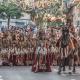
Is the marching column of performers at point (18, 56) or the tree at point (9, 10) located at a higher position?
the tree at point (9, 10)

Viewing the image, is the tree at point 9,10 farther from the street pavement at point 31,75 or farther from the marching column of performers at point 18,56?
the street pavement at point 31,75

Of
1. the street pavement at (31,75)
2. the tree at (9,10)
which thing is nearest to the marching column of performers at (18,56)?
the street pavement at (31,75)

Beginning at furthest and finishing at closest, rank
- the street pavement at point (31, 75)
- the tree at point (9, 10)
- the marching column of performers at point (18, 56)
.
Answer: the tree at point (9, 10) < the marching column of performers at point (18, 56) < the street pavement at point (31, 75)

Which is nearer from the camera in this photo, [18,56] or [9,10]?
[18,56]

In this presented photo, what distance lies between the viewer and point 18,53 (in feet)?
74.0

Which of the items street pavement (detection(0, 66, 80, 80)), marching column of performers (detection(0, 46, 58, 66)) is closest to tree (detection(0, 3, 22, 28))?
marching column of performers (detection(0, 46, 58, 66))

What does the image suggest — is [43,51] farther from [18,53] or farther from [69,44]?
[18,53]

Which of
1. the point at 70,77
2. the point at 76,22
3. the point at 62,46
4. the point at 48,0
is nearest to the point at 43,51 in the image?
the point at 62,46

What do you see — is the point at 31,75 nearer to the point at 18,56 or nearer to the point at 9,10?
the point at 18,56

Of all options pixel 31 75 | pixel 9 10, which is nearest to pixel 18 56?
pixel 31 75

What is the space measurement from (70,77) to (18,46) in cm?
629

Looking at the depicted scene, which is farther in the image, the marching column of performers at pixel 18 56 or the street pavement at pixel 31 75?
the marching column of performers at pixel 18 56

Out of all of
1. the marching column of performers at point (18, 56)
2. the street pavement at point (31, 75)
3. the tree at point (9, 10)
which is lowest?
the street pavement at point (31, 75)

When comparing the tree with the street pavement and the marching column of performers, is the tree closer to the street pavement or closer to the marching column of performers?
the marching column of performers
